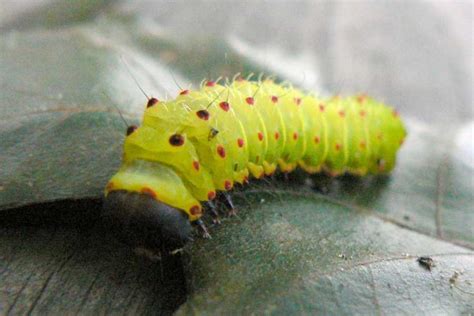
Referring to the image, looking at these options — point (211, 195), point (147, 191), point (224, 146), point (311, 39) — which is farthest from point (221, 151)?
point (311, 39)

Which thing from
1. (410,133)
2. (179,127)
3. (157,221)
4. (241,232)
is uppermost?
(179,127)

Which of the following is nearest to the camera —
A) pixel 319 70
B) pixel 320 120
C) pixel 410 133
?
pixel 320 120

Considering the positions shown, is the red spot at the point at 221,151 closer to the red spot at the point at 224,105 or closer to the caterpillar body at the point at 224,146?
the caterpillar body at the point at 224,146

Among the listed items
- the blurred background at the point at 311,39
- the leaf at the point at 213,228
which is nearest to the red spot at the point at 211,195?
the leaf at the point at 213,228

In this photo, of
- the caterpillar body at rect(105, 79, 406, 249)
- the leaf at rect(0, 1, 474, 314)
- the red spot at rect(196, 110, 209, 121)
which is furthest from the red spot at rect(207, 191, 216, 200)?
the red spot at rect(196, 110, 209, 121)

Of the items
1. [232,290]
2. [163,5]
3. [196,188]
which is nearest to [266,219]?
[196,188]

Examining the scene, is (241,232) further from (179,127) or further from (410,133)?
(410,133)
